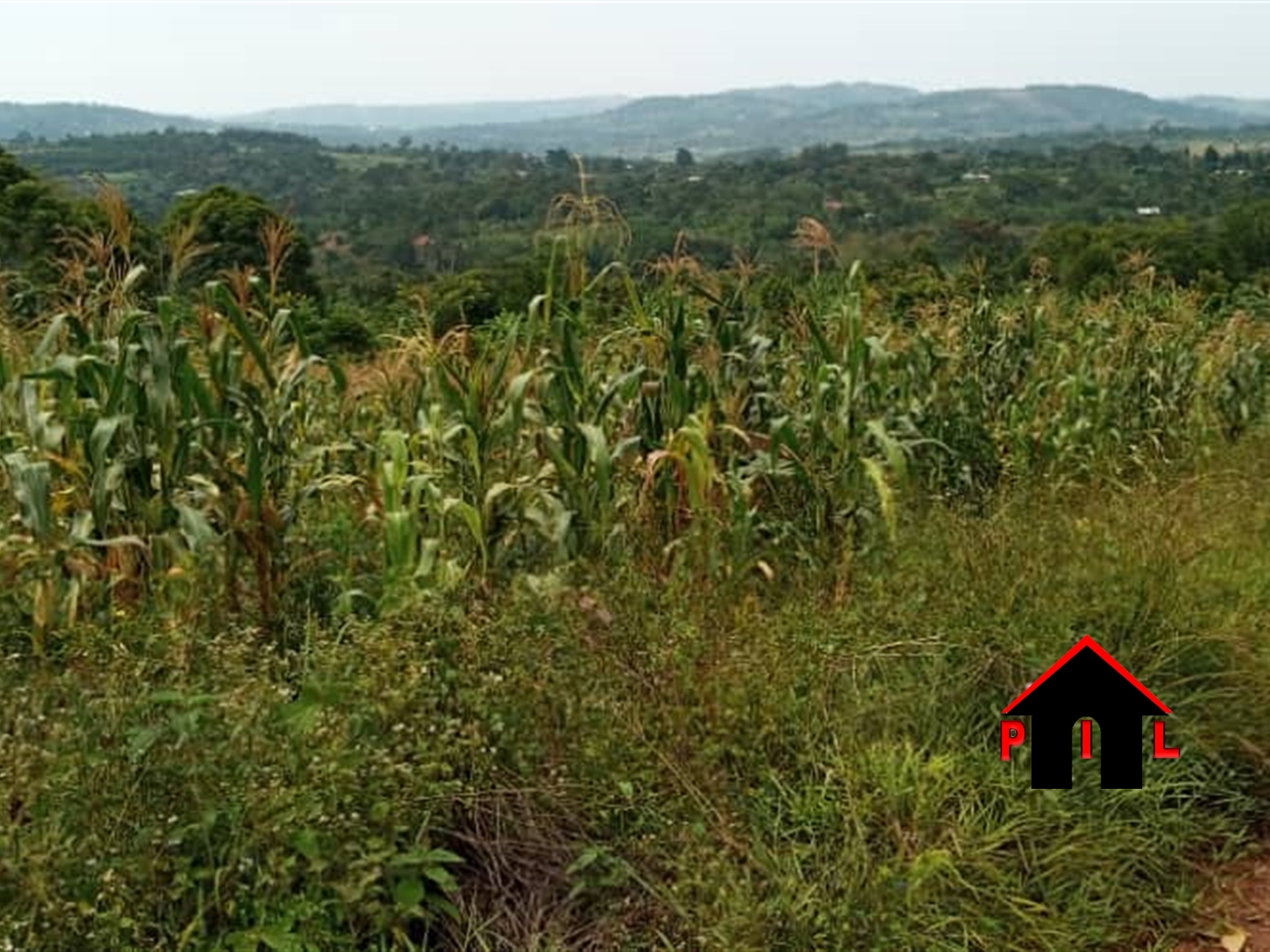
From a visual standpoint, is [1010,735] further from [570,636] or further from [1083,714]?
[570,636]

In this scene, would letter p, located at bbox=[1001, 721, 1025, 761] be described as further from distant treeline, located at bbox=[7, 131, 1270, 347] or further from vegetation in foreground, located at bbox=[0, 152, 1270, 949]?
distant treeline, located at bbox=[7, 131, 1270, 347]

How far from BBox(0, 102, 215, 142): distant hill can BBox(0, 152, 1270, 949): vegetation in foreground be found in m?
116

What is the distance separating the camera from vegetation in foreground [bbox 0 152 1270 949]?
2408 millimetres

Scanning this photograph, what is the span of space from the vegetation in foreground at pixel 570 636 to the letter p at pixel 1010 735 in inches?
1.4

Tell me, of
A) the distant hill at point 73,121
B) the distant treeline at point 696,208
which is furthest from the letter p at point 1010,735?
the distant hill at point 73,121

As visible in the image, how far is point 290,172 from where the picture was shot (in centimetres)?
6762

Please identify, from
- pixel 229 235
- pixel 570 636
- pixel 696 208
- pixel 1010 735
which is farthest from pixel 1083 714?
pixel 696 208

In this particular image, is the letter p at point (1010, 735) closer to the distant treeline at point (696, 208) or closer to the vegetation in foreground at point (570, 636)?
the vegetation in foreground at point (570, 636)

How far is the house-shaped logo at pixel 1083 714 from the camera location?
276 centimetres

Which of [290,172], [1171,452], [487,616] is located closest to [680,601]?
[487,616]

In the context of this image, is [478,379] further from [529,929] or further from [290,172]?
[290,172]

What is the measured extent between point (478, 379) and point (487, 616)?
3.41 feet

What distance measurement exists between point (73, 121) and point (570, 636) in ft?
525

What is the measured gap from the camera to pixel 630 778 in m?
2.73
